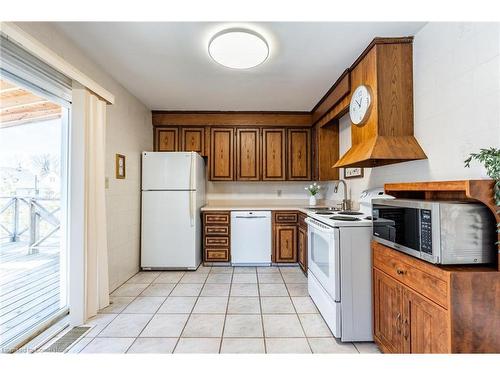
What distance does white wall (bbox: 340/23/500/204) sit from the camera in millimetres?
1341

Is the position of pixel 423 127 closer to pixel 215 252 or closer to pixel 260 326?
pixel 260 326

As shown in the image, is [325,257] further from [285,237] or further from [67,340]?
[67,340]

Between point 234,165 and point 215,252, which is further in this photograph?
point 234,165

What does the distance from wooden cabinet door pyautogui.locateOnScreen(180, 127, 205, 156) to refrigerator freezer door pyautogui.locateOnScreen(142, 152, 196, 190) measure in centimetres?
48

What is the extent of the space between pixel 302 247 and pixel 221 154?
1.93 meters

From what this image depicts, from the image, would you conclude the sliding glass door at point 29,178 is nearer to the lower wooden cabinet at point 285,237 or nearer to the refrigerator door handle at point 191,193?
the refrigerator door handle at point 191,193

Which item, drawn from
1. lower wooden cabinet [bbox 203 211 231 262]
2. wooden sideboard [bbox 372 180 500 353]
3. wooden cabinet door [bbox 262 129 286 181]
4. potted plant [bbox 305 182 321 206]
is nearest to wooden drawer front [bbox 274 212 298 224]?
potted plant [bbox 305 182 321 206]

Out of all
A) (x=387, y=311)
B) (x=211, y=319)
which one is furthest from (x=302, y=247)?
(x=387, y=311)

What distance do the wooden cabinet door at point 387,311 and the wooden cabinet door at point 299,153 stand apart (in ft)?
→ 7.95

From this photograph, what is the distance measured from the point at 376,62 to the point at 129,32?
2.02 meters

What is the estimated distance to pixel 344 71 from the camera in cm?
259

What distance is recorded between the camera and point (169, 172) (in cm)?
352
